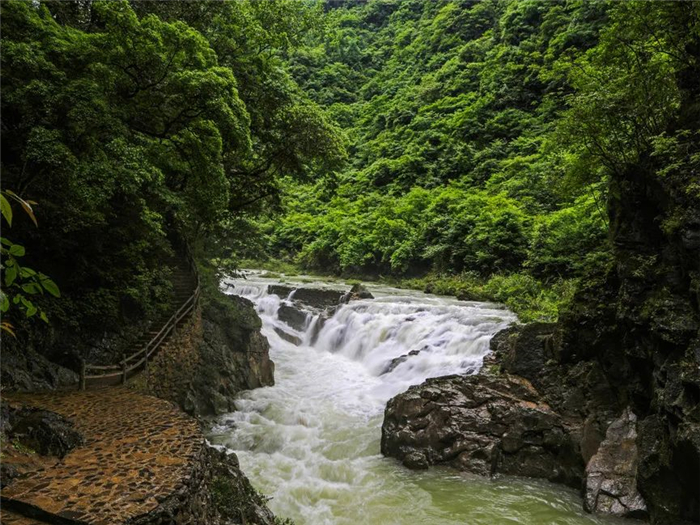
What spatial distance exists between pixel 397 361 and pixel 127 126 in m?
9.48

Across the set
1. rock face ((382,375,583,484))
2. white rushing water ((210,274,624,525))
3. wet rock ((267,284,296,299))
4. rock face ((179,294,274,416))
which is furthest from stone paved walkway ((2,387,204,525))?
wet rock ((267,284,296,299))

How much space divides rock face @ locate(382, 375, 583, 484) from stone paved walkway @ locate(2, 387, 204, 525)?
433 cm

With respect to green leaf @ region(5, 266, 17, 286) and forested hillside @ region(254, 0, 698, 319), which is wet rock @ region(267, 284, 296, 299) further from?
green leaf @ region(5, 266, 17, 286)

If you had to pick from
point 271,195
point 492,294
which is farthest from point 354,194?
point 271,195

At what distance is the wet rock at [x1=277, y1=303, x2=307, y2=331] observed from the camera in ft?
64.8

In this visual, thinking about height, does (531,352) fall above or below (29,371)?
above

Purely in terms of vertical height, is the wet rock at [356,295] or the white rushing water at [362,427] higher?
the wet rock at [356,295]

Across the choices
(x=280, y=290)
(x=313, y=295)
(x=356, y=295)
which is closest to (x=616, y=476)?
(x=356, y=295)

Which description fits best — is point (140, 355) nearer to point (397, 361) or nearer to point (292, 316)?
point (397, 361)

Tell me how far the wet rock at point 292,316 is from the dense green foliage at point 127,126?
8182mm

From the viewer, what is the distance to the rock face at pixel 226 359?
11734mm

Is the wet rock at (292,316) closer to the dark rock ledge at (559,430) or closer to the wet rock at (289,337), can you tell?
the wet rock at (289,337)

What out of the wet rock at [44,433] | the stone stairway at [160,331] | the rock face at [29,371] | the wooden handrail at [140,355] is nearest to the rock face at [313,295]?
the stone stairway at [160,331]

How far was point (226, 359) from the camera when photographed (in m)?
13.3
